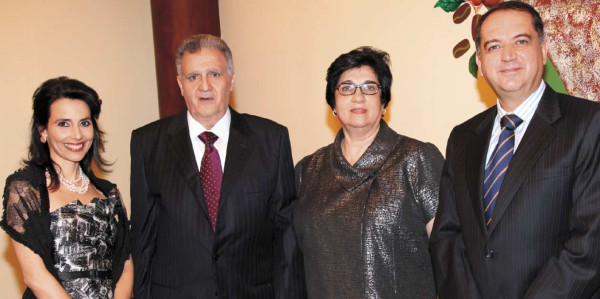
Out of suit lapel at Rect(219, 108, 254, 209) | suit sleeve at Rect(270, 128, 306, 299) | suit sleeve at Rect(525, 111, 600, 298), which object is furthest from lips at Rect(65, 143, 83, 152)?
suit sleeve at Rect(525, 111, 600, 298)

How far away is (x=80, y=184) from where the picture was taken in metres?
2.64

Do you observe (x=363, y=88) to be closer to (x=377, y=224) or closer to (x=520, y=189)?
(x=377, y=224)

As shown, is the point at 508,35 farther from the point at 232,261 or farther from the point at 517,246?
the point at 232,261

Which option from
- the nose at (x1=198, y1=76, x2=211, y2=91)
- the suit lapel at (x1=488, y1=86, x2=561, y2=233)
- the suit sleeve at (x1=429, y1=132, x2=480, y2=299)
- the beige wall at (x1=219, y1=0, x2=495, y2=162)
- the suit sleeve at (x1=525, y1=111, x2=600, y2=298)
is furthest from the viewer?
the beige wall at (x1=219, y1=0, x2=495, y2=162)

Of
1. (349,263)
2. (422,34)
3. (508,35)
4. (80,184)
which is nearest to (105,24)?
(80,184)

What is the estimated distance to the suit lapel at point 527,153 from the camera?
194 cm

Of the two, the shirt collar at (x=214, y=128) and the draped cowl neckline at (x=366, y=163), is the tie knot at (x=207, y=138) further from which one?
the draped cowl neckline at (x=366, y=163)

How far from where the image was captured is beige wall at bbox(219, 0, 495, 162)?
3170 millimetres

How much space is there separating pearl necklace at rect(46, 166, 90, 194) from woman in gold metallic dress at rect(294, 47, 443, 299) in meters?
0.97

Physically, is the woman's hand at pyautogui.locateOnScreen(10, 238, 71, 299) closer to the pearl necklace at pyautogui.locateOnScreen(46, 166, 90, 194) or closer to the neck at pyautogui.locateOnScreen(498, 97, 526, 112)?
the pearl necklace at pyautogui.locateOnScreen(46, 166, 90, 194)

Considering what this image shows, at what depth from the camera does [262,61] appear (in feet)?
14.2

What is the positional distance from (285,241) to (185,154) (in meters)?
0.60

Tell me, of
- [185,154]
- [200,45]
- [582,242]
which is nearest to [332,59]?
[200,45]

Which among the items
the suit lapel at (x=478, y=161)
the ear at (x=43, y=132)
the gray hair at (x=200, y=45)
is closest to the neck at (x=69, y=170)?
the ear at (x=43, y=132)
